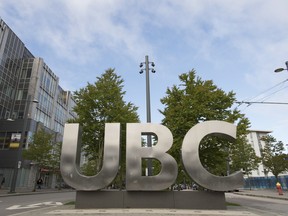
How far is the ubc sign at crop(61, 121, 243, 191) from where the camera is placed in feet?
39.3

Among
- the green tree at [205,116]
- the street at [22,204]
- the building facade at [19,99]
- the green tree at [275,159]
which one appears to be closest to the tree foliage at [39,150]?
the building facade at [19,99]

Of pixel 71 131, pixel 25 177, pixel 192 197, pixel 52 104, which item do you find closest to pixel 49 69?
pixel 52 104

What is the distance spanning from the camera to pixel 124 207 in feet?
40.2

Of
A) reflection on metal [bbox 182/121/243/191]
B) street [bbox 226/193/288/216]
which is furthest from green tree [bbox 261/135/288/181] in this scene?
reflection on metal [bbox 182/121/243/191]

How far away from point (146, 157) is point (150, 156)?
24 centimetres

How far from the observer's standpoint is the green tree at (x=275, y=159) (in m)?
39.6

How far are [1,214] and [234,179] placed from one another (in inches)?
435

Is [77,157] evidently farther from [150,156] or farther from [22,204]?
[22,204]

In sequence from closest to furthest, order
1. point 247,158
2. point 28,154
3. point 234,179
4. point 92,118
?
point 234,179, point 92,118, point 28,154, point 247,158

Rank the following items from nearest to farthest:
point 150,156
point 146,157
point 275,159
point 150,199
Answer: point 150,156, point 146,157, point 150,199, point 275,159

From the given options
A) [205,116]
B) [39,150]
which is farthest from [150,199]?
[39,150]

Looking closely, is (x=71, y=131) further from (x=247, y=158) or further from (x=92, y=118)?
(x=247, y=158)

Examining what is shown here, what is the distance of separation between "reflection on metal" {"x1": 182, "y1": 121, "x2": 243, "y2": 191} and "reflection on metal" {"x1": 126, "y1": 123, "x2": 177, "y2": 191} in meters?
0.83

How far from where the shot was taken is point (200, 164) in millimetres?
12117
